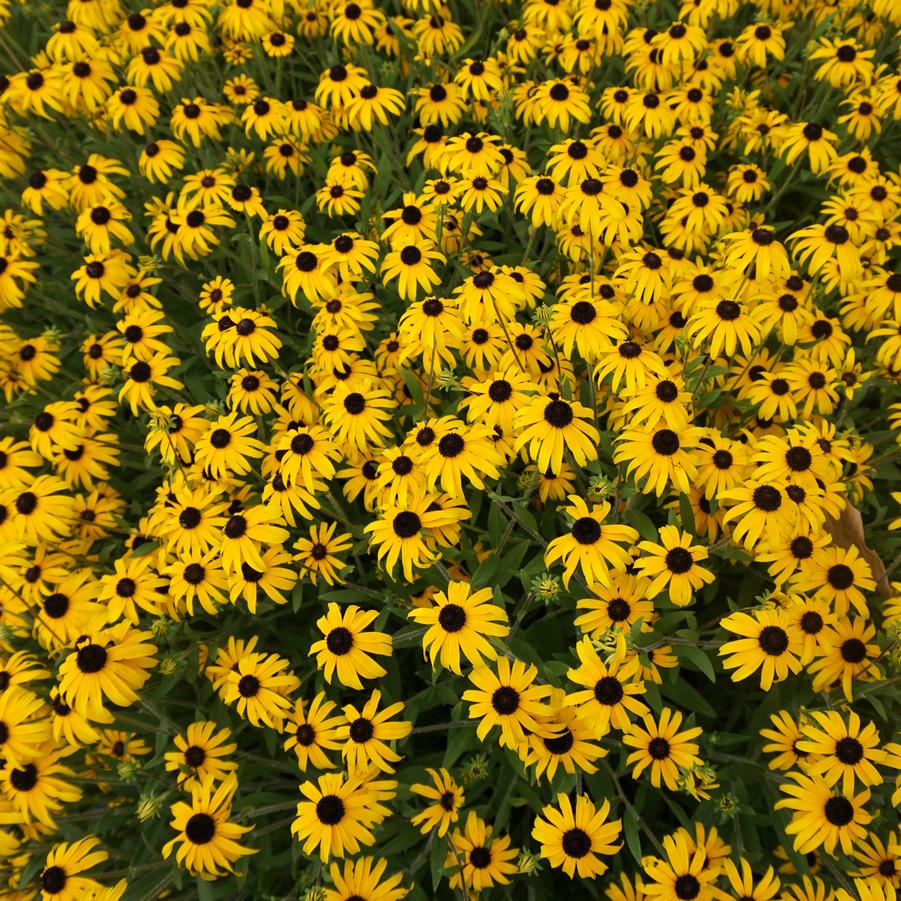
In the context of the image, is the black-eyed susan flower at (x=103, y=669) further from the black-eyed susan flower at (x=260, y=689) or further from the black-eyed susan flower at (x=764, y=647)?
the black-eyed susan flower at (x=764, y=647)

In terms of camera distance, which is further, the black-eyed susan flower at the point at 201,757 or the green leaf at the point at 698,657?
the black-eyed susan flower at the point at 201,757

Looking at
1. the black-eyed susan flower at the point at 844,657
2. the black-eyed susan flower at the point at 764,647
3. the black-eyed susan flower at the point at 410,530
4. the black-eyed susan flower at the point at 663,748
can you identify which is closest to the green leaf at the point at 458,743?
the black-eyed susan flower at the point at 663,748

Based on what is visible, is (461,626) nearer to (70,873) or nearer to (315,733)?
(315,733)

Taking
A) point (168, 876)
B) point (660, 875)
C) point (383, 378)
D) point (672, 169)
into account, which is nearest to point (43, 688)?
point (168, 876)

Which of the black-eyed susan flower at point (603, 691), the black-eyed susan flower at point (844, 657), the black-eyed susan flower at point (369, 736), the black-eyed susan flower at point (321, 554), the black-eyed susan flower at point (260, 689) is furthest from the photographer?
the black-eyed susan flower at point (321, 554)

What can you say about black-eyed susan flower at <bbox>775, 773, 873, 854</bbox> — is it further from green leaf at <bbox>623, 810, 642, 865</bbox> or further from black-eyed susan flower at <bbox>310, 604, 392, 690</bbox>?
black-eyed susan flower at <bbox>310, 604, 392, 690</bbox>

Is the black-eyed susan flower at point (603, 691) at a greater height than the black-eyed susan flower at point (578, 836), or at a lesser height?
greater

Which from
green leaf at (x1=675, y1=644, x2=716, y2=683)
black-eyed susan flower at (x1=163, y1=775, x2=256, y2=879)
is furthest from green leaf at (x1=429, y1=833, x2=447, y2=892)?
green leaf at (x1=675, y1=644, x2=716, y2=683)

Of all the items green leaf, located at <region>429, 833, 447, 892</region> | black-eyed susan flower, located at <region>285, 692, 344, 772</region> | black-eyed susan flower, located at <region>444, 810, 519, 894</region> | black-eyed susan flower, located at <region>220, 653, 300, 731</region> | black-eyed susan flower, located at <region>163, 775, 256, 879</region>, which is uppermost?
black-eyed susan flower, located at <region>220, 653, 300, 731</region>

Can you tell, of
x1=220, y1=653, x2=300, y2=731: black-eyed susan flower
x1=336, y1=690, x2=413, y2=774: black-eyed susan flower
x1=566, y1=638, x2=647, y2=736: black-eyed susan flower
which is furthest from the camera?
x1=220, y1=653, x2=300, y2=731: black-eyed susan flower
